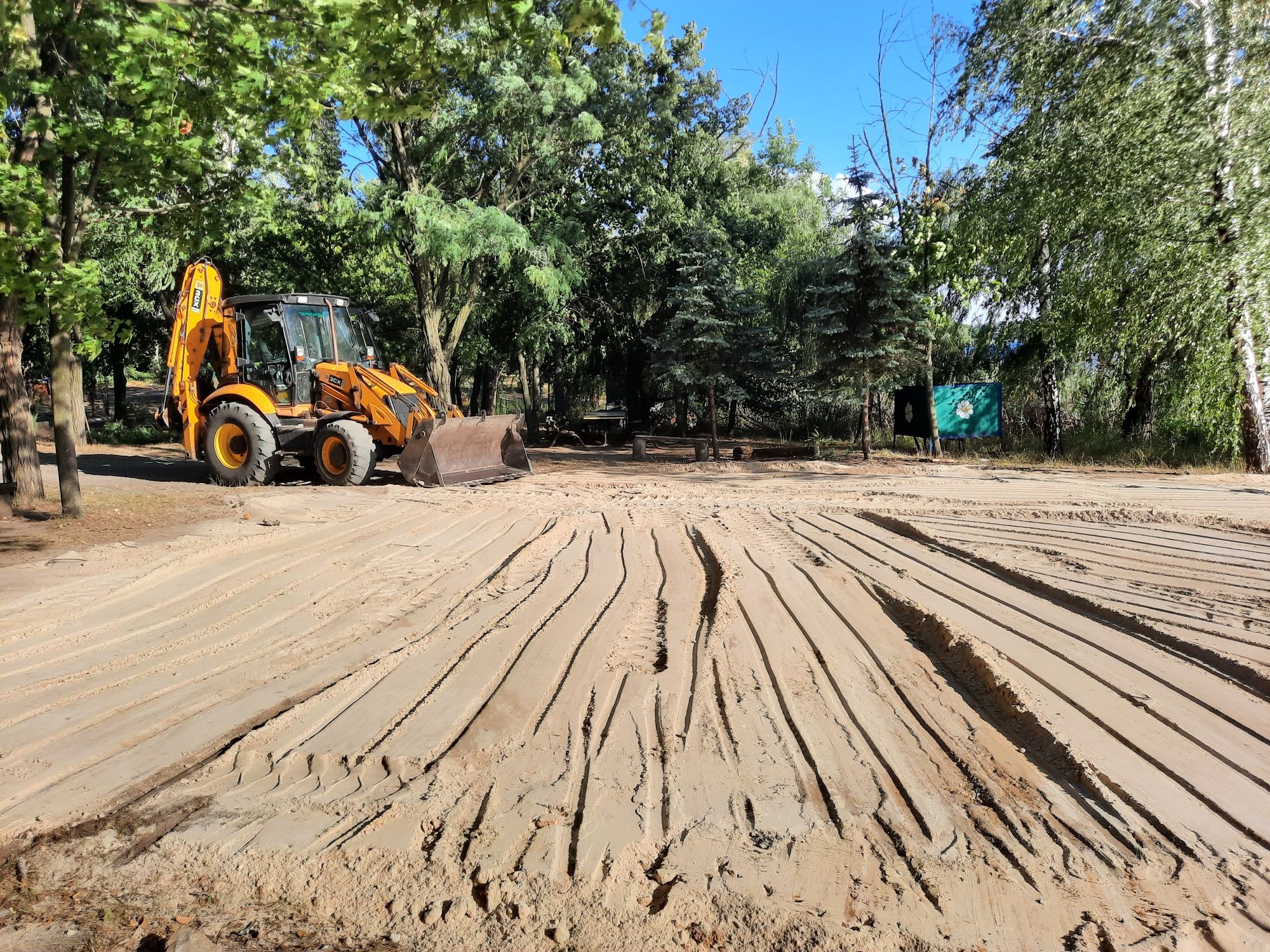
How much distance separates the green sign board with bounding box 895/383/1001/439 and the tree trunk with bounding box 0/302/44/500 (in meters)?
17.2

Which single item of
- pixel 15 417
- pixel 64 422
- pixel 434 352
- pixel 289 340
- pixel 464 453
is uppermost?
pixel 434 352

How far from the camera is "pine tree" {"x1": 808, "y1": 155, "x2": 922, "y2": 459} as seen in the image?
18.1 m

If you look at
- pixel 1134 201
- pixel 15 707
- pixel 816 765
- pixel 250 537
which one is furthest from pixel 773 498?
pixel 15 707

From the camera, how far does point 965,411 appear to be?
66.0 ft

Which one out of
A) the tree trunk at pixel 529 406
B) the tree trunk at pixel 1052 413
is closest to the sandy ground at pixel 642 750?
the tree trunk at pixel 1052 413

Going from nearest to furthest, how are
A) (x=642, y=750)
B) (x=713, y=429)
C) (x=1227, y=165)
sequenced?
(x=642, y=750)
(x=1227, y=165)
(x=713, y=429)

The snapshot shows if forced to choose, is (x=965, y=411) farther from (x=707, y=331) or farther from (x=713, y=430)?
(x=707, y=331)

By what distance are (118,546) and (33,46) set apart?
197 inches

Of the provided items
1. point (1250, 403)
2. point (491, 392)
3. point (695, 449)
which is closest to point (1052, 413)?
point (1250, 403)

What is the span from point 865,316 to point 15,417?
50.6 feet

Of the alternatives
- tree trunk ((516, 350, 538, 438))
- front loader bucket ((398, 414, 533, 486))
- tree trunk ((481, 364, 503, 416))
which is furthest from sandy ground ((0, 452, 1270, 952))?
tree trunk ((481, 364, 503, 416))

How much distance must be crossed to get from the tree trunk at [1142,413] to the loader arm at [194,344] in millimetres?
17667

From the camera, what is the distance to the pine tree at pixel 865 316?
18094 mm

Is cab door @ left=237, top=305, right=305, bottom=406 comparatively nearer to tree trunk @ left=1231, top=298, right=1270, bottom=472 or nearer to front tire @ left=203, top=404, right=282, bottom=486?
front tire @ left=203, top=404, right=282, bottom=486
